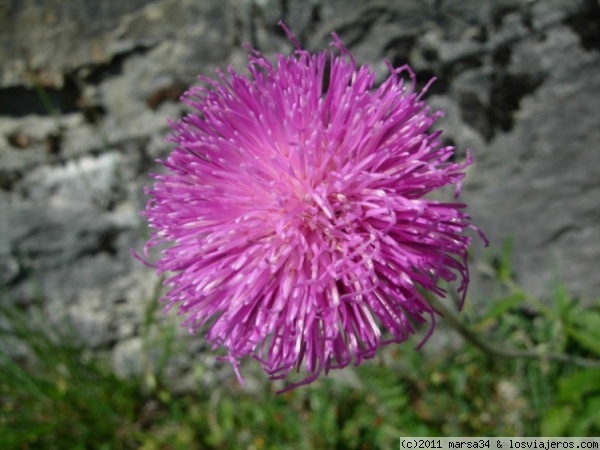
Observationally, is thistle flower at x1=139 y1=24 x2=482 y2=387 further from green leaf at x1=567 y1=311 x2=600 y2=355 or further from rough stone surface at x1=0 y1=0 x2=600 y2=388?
green leaf at x1=567 y1=311 x2=600 y2=355

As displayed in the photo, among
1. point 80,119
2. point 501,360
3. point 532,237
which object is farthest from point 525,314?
point 80,119

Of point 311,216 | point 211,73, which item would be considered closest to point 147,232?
point 211,73

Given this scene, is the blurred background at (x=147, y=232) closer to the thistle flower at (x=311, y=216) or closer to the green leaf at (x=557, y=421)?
the green leaf at (x=557, y=421)

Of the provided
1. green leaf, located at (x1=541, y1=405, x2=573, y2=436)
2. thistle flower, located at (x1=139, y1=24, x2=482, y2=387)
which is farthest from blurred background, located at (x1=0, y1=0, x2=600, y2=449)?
thistle flower, located at (x1=139, y1=24, x2=482, y2=387)

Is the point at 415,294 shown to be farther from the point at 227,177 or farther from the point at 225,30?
the point at 225,30

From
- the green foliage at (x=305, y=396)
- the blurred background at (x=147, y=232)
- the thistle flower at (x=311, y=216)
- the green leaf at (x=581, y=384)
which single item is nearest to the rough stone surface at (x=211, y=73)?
the blurred background at (x=147, y=232)

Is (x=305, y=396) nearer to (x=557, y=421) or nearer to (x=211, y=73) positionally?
(x=557, y=421)
